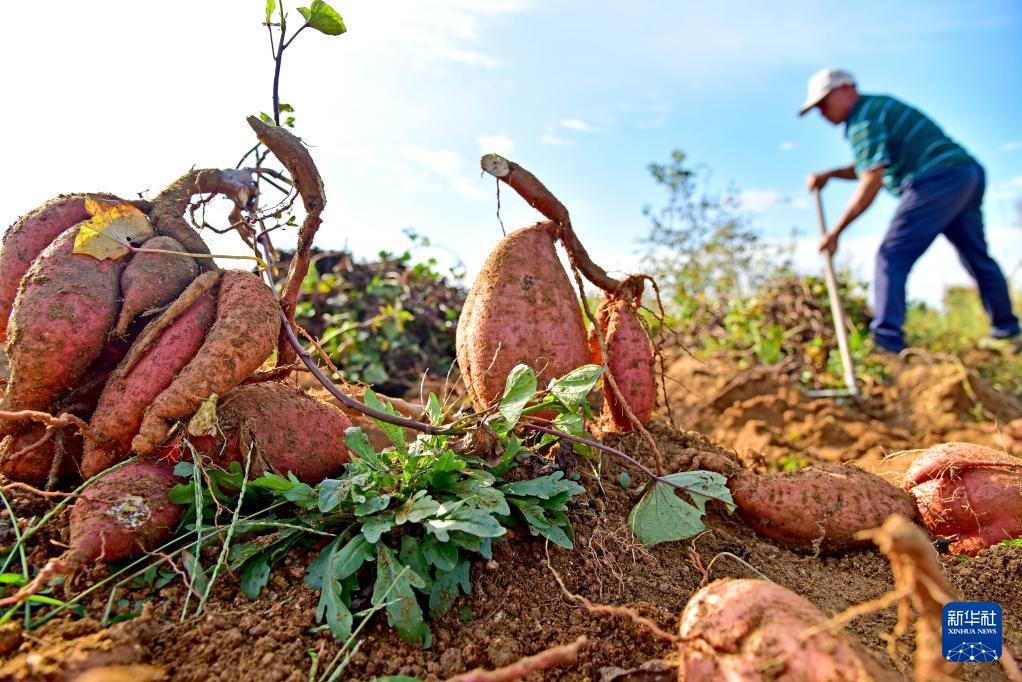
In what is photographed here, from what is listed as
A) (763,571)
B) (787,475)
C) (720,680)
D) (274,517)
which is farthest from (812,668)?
(274,517)

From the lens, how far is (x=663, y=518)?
5.35 ft

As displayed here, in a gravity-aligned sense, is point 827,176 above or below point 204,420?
above

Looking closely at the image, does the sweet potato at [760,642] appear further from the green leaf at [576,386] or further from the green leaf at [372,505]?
the green leaf at [372,505]

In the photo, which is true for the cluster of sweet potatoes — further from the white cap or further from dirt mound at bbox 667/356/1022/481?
the white cap

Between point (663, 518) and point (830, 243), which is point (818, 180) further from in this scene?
point (663, 518)

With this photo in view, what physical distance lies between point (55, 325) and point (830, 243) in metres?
4.85

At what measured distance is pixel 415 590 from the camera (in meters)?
1.38

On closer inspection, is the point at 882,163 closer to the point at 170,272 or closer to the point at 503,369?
the point at 503,369

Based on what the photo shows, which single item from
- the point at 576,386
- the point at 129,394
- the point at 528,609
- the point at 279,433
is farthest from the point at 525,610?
the point at 129,394

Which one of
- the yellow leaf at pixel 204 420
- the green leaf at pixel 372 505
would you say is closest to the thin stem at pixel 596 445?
the green leaf at pixel 372 505

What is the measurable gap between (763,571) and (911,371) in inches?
150

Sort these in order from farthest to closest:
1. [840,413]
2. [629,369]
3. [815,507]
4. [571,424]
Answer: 1. [840,413]
2. [629,369]
3. [815,507]
4. [571,424]

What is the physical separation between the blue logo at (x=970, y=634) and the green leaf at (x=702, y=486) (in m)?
0.54

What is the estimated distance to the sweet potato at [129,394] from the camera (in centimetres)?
153
